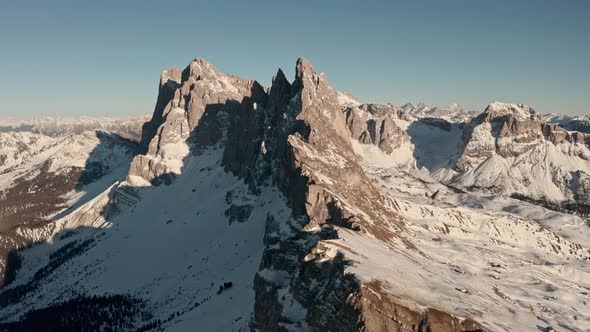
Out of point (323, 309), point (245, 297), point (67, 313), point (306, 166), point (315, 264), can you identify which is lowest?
point (67, 313)

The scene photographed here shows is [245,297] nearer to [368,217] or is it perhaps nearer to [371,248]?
[368,217]

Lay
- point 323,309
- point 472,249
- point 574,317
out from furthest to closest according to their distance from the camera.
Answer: point 472,249, point 574,317, point 323,309

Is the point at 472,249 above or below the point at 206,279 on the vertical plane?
above

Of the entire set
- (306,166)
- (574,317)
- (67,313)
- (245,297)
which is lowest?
(67,313)

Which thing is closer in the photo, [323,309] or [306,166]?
[323,309]

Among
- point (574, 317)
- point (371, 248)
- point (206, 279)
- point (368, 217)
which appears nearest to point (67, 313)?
point (206, 279)

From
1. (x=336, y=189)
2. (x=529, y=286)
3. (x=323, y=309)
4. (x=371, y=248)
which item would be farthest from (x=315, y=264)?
(x=529, y=286)

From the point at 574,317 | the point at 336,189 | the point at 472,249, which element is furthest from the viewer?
the point at 472,249

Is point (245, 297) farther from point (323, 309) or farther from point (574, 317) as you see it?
point (574, 317)

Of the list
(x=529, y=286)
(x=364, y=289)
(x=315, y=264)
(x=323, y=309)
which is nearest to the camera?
(x=364, y=289)
